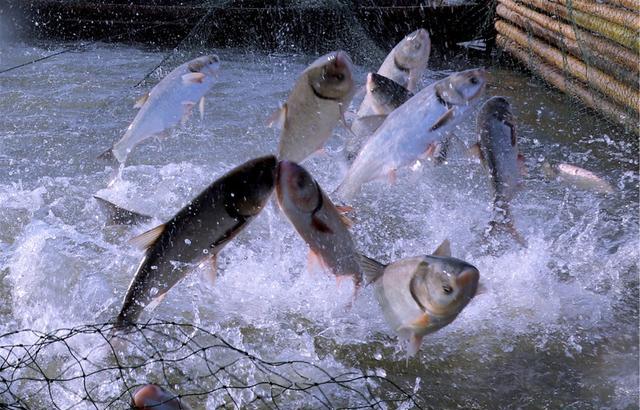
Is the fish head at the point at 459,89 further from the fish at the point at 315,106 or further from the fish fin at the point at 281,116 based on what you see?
the fish fin at the point at 281,116

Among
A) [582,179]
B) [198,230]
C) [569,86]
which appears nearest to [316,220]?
[198,230]

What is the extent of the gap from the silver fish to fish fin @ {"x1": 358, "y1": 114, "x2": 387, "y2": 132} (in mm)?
26

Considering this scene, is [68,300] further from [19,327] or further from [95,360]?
[95,360]

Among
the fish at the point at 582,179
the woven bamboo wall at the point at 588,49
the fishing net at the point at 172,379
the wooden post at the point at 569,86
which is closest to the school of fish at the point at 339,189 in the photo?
the fishing net at the point at 172,379

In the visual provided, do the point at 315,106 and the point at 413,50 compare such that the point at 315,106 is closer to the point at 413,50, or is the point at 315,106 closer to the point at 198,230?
the point at 198,230

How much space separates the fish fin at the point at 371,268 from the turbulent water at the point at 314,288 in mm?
412

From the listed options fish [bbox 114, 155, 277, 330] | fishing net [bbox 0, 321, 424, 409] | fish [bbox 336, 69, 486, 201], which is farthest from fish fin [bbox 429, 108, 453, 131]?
fishing net [bbox 0, 321, 424, 409]

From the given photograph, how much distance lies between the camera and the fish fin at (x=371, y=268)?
2.85m

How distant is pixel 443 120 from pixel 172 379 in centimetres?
166

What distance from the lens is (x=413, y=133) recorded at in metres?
3.26

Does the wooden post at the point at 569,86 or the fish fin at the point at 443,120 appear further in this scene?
the wooden post at the point at 569,86

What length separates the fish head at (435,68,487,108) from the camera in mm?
3201

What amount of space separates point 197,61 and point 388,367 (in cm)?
183

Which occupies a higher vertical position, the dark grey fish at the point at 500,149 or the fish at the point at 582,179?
the dark grey fish at the point at 500,149
